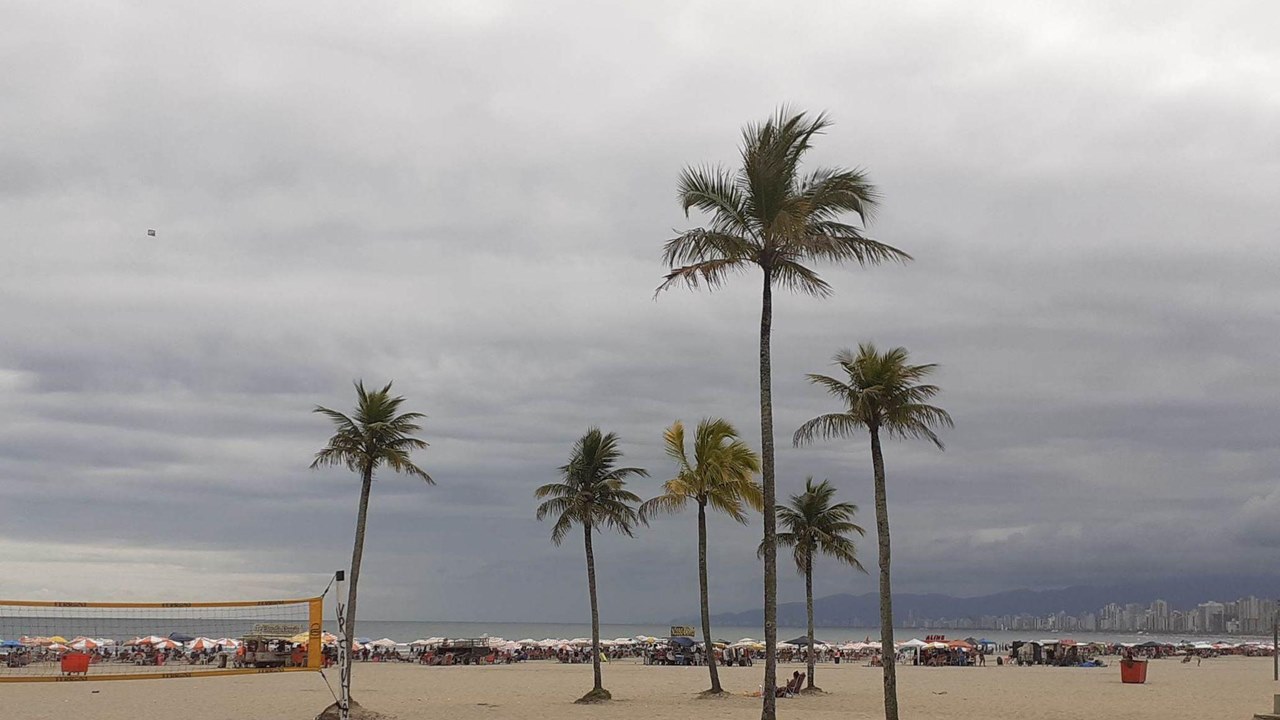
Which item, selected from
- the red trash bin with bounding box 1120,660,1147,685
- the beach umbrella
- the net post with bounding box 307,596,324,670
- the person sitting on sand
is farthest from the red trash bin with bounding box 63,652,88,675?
the red trash bin with bounding box 1120,660,1147,685

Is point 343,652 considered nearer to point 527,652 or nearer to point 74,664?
point 74,664

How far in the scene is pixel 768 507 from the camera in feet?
61.9

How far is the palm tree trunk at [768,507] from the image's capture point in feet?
60.8

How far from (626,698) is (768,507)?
708 inches

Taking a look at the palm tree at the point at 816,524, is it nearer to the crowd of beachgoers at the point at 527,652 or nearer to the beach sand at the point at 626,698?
the beach sand at the point at 626,698

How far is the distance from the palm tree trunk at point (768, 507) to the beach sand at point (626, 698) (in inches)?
334

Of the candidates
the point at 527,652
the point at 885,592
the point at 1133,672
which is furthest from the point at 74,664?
the point at 527,652

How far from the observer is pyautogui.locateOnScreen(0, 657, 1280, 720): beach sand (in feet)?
94.0

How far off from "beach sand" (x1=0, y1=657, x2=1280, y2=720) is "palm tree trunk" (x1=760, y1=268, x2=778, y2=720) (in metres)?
8.47

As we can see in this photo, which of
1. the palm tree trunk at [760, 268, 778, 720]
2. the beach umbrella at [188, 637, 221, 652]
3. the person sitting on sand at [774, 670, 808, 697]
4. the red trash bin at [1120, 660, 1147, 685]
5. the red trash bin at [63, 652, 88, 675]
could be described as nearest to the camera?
the palm tree trunk at [760, 268, 778, 720]

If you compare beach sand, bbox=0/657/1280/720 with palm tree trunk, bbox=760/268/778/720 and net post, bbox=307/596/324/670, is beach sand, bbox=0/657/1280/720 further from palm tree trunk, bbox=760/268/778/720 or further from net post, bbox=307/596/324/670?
palm tree trunk, bbox=760/268/778/720

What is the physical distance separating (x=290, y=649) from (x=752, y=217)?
43.2 m

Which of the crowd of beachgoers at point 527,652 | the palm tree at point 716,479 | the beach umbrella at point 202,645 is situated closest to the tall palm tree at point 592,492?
the palm tree at point 716,479

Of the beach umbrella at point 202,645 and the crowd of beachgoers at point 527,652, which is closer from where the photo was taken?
the crowd of beachgoers at point 527,652
